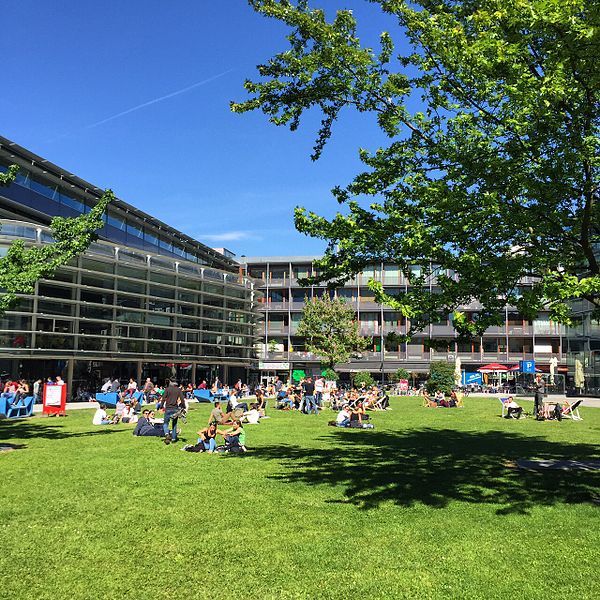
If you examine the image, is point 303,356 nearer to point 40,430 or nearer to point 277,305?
point 277,305

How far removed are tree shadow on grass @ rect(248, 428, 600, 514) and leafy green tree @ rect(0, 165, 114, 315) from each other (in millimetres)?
7722

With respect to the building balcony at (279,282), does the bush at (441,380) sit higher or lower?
lower

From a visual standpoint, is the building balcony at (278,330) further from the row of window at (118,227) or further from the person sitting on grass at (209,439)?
the person sitting on grass at (209,439)

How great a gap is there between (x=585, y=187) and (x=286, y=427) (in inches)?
575

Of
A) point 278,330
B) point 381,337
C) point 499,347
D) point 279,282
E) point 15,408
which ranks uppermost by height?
point 279,282

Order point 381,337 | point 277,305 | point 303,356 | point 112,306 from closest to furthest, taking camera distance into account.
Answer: point 112,306
point 381,337
point 303,356
point 277,305

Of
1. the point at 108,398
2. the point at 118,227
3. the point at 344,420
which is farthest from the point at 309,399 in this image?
the point at 118,227

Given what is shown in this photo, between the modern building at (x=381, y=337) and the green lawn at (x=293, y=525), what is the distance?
197 ft

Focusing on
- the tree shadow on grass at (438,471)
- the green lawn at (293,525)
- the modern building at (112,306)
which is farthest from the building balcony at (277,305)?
the green lawn at (293,525)

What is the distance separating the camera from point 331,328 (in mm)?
67562

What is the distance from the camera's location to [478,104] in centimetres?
1034

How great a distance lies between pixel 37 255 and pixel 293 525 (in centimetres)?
1188

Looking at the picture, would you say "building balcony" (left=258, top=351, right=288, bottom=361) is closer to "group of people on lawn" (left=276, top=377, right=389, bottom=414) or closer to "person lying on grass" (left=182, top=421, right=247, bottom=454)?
"group of people on lawn" (left=276, top=377, right=389, bottom=414)

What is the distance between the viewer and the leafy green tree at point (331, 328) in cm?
6669
